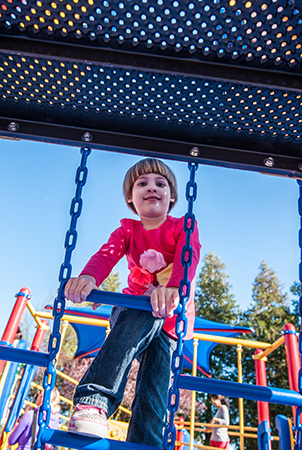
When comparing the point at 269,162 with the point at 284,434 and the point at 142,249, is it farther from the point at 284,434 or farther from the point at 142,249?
the point at 284,434

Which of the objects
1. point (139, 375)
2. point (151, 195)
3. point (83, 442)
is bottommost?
point (83, 442)

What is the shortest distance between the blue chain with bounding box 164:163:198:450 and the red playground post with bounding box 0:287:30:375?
2.64 metres

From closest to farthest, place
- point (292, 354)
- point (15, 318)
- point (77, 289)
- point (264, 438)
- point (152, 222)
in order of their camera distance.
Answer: point (77, 289) → point (152, 222) → point (264, 438) → point (292, 354) → point (15, 318)

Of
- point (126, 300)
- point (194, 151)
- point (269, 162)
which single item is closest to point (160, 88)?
point (194, 151)

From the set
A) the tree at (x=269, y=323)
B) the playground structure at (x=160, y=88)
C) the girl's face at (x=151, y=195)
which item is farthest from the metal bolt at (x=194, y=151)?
the tree at (x=269, y=323)

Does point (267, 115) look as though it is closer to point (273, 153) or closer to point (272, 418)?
point (273, 153)

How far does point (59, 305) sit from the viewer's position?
52.1 inches

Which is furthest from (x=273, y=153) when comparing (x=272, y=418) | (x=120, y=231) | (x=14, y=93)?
(x=272, y=418)

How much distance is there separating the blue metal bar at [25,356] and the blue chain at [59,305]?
28mm

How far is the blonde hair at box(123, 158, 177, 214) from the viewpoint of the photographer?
217cm

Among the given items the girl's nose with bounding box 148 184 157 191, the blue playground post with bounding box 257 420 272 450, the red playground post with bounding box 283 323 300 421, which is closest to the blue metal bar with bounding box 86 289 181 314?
the girl's nose with bounding box 148 184 157 191

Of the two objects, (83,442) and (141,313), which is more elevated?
(141,313)

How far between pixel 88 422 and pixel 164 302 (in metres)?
0.46

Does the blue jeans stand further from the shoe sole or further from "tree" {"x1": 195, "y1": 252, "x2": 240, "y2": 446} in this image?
"tree" {"x1": 195, "y1": 252, "x2": 240, "y2": 446}
